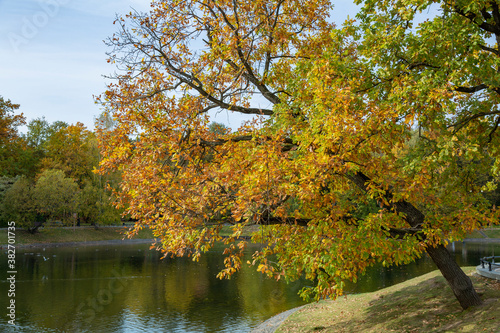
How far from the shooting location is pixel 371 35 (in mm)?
10648

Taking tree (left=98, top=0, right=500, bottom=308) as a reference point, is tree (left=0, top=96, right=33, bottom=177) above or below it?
above

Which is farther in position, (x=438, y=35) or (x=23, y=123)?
(x=23, y=123)

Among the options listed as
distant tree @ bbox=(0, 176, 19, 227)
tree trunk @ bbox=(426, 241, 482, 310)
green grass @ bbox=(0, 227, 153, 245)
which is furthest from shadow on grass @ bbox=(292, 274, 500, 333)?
distant tree @ bbox=(0, 176, 19, 227)

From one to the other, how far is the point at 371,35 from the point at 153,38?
5.84 metres

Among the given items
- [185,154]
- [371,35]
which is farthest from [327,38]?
[185,154]

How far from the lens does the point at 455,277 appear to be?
1169 cm

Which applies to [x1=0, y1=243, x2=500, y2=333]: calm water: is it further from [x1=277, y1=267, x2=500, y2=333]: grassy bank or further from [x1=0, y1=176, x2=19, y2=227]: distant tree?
[x1=0, y1=176, x2=19, y2=227]: distant tree

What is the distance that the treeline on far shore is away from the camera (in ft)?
167

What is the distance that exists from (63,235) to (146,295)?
36.7m

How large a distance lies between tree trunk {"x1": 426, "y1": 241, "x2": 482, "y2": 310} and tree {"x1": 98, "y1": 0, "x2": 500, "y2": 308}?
0.04 m

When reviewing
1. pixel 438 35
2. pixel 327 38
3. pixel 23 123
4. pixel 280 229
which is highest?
pixel 23 123

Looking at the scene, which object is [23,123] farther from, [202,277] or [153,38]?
[153,38]

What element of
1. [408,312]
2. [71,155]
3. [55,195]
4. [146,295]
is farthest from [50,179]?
[408,312]

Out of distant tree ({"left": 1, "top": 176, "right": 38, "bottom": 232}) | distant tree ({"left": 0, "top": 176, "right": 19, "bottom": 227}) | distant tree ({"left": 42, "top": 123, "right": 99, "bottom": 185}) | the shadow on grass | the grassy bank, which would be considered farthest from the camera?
distant tree ({"left": 42, "top": 123, "right": 99, "bottom": 185})
